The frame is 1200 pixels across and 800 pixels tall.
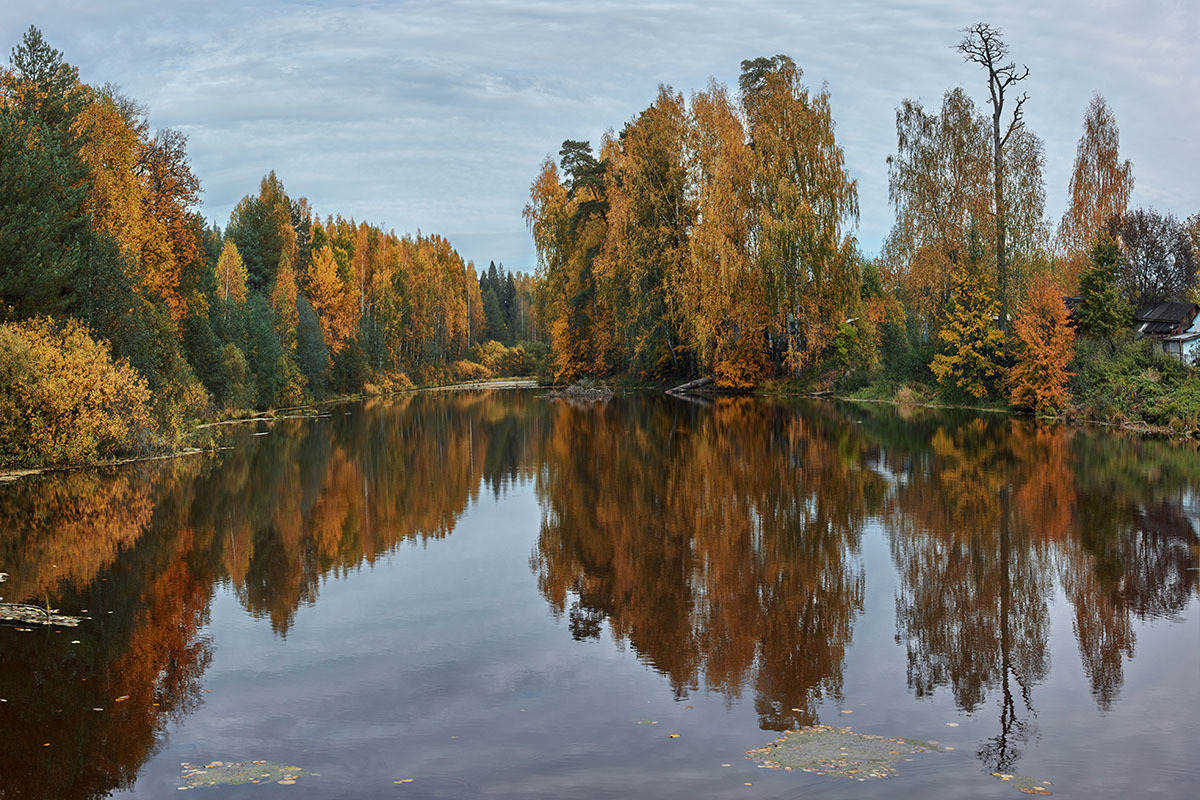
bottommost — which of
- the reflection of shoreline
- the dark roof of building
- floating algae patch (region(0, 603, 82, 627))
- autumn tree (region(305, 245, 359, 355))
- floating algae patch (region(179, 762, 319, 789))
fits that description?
floating algae patch (region(179, 762, 319, 789))

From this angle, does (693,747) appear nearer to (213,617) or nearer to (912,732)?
(912,732)

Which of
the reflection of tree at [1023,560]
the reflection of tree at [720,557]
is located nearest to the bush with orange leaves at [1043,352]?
the reflection of tree at [1023,560]

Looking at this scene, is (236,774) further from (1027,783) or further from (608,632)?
(1027,783)

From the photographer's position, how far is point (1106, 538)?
12.7 metres

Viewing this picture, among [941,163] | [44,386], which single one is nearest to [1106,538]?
[44,386]

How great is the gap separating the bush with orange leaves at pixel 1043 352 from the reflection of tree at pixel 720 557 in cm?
1048

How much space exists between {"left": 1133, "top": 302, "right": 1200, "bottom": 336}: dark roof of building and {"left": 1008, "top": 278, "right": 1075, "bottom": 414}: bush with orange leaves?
639 cm

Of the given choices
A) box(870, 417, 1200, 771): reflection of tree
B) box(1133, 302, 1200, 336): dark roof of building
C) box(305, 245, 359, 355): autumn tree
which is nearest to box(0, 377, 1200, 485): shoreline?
box(305, 245, 359, 355): autumn tree

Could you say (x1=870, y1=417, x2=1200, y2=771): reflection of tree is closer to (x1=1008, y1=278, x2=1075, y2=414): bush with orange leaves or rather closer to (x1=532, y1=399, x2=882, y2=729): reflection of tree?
(x1=532, y1=399, x2=882, y2=729): reflection of tree

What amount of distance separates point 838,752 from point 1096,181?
5584cm

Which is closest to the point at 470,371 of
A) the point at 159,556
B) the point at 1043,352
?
the point at 1043,352

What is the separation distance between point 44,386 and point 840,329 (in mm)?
35152

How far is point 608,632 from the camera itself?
30.2 ft

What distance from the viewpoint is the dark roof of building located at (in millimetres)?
35438
